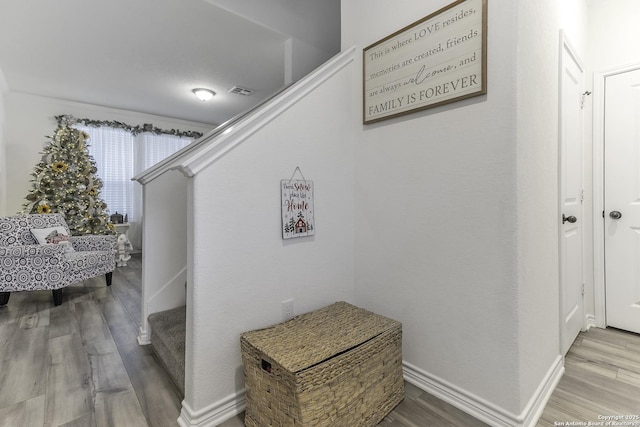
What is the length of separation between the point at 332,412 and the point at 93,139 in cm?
585

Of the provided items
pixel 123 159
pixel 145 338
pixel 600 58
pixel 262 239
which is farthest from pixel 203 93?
pixel 600 58

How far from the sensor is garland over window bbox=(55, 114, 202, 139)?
15.6 feet

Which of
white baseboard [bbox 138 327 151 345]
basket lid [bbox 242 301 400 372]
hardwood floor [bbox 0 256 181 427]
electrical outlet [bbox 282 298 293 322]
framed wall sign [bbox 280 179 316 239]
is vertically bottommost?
hardwood floor [bbox 0 256 181 427]

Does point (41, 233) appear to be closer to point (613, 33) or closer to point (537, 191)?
point (537, 191)

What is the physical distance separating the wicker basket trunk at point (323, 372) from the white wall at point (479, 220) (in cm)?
28

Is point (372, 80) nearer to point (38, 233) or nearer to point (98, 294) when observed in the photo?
point (98, 294)

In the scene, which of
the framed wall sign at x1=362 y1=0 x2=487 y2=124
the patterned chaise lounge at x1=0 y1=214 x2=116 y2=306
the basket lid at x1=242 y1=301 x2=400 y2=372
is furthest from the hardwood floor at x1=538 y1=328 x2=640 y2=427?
the patterned chaise lounge at x1=0 y1=214 x2=116 y2=306

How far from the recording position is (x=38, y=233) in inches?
129

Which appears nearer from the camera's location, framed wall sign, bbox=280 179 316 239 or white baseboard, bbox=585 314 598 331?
framed wall sign, bbox=280 179 316 239

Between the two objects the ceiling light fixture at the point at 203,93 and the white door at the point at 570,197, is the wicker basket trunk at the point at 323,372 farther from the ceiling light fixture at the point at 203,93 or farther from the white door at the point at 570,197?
the ceiling light fixture at the point at 203,93

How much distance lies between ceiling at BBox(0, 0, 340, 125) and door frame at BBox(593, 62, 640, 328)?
223cm

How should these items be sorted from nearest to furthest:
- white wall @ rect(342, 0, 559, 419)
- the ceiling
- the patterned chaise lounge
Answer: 1. white wall @ rect(342, 0, 559, 419)
2. the ceiling
3. the patterned chaise lounge

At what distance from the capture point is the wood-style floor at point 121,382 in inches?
55.9

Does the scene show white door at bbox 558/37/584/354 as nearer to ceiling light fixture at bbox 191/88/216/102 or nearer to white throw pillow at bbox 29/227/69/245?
ceiling light fixture at bbox 191/88/216/102
